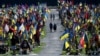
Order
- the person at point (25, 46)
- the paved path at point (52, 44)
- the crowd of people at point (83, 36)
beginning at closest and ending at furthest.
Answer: the crowd of people at point (83, 36) → the person at point (25, 46) → the paved path at point (52, 44)

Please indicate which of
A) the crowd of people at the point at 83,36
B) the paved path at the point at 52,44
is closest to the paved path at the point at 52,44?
the paved path at the point at 52,44

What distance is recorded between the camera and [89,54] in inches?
1839

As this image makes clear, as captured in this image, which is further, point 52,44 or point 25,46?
point 52,44

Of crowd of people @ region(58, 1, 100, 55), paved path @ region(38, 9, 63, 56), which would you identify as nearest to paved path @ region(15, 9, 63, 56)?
paved path @ region(38, 9, 63, 56)

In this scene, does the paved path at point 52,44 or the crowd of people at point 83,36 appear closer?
the crowd of people at point 83,36

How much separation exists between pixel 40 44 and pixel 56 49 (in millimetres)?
3885

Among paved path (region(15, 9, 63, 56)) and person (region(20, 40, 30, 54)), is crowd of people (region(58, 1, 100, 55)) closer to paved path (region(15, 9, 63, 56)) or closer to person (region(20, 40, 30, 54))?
paved path (region(15, 9, 63, 56))

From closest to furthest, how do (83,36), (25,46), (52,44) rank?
(83,36) → (25,46) → (52,44)

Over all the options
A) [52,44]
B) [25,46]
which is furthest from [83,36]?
[52,44]

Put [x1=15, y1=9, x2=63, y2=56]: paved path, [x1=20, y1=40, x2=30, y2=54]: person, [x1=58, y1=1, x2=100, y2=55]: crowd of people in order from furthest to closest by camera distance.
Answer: [x1=15, y1=9, x2=63, y2=56]: paved path, [x1=20, y1=40, x2=30, y2=54]: person, [x1=58, y1=1, x2=100, y2=55]: crowd of people

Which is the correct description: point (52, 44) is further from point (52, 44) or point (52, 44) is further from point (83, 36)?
point (83, 36)

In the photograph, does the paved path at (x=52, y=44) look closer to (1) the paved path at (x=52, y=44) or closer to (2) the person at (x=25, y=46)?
→ (1) the paved path at (x=52, y=44)

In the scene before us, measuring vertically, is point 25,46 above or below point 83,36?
below

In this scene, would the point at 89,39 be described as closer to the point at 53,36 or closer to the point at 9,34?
the point at 9,34
